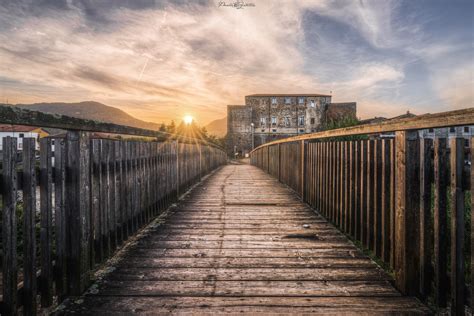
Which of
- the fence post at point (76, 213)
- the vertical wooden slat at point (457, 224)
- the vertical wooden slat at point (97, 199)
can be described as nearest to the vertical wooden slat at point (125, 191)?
the vertical wooden slat at point (97, 199)

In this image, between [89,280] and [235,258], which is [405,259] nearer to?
[235,258]

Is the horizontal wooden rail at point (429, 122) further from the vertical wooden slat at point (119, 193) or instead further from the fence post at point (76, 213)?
the vertical wooden slat at point (119, 193)

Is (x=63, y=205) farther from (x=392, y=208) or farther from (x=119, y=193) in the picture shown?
(x=392, y=208)

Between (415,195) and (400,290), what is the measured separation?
80 centimetres

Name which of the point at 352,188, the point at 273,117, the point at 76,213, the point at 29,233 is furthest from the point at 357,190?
the point at 273,117

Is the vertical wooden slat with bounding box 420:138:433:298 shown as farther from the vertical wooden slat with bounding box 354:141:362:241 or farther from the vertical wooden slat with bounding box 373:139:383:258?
the vertical wooden slat with bounding box 354:141:362:241

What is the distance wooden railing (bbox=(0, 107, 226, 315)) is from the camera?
1.78 metres

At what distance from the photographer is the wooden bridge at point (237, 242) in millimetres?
1886

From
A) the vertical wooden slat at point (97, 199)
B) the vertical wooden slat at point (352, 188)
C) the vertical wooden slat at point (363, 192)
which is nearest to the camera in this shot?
the vertical wooden slat at point (97, 199)

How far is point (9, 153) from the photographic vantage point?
1.74 m

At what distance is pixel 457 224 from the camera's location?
6.14 ft

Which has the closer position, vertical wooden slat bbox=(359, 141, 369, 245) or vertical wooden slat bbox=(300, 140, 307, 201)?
vertical wooden slat bbox=(359, 141, 369, 245)

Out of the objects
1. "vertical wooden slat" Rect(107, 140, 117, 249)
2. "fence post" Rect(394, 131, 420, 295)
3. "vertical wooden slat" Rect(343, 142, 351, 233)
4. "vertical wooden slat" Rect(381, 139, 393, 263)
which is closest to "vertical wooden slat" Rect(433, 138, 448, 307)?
"fence post" Rect(394, 131, 420, 295)

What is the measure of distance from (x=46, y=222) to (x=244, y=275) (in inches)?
66.9
